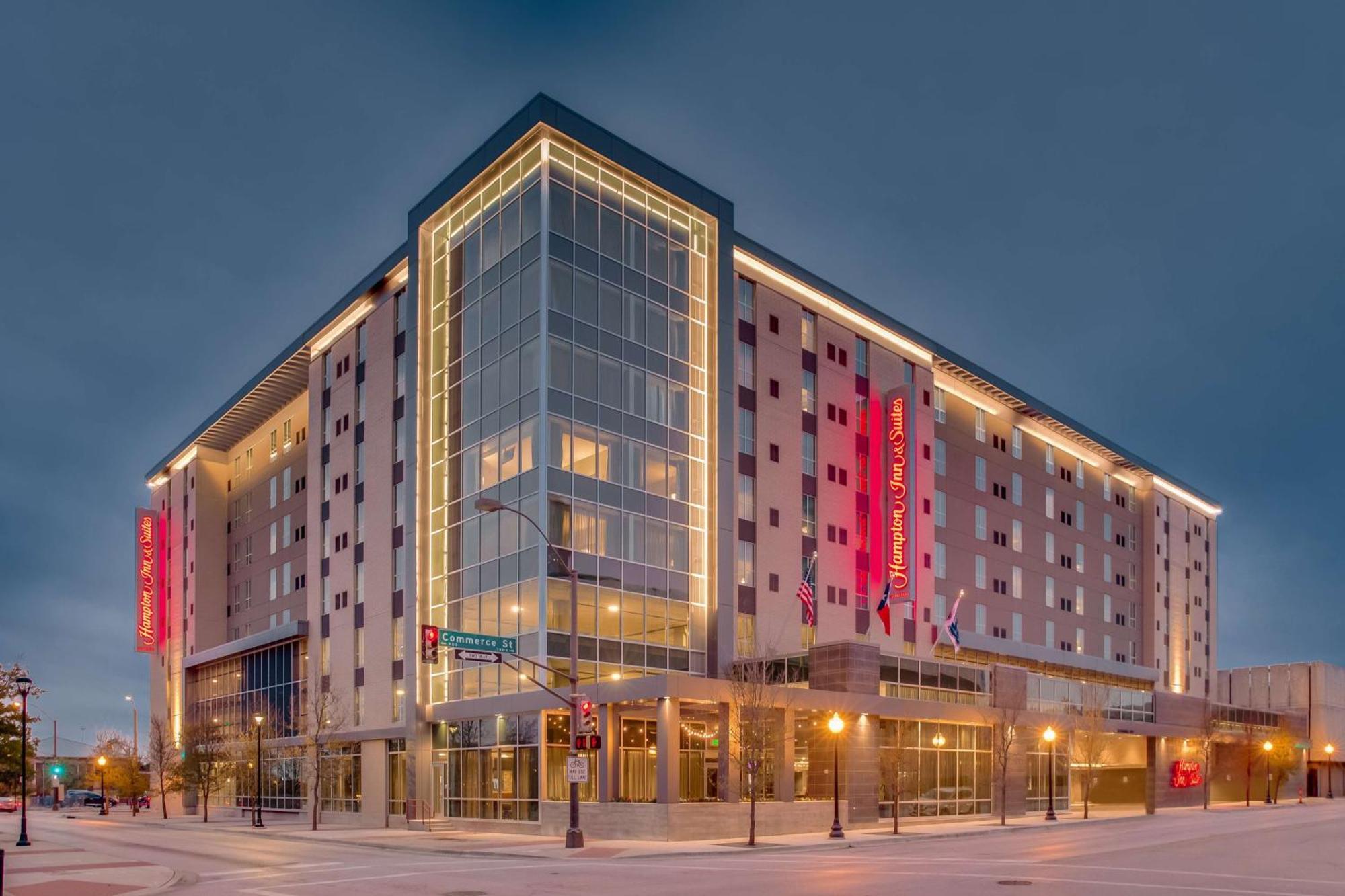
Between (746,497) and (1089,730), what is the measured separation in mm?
23516

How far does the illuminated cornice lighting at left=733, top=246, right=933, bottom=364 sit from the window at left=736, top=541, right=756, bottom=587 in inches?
564

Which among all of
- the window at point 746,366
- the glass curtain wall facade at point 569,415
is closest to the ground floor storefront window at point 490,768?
the glass curtain wall facade at point 569,415

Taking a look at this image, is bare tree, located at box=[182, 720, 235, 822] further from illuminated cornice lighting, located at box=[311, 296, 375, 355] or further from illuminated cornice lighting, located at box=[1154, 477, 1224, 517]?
illuminated cornice lighting, located at box=[1154, 477, 1224, 517]

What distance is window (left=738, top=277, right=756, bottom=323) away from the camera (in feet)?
198

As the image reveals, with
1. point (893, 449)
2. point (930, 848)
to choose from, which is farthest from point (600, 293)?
point (930, 848)

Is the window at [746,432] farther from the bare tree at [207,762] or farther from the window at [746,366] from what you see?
the bare tree at [207,762]

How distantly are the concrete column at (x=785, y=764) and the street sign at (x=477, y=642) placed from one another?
13020mm

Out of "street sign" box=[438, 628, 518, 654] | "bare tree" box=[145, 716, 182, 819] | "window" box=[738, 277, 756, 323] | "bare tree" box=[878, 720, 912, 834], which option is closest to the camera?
"street sign" box=[438, 628, 518, 654]

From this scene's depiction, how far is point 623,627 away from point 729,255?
19883mm

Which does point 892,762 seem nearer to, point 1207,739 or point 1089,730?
point 1089,730

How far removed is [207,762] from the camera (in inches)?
2778

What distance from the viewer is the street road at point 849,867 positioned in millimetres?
23312

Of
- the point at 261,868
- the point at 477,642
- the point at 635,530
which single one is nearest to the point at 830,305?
the point at 635,530

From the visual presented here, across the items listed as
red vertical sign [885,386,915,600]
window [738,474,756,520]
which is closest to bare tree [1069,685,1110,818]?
red vertical sign [885,386,915,600]
